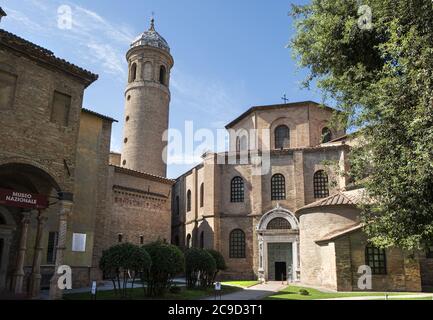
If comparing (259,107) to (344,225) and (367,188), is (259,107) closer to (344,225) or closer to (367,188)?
(344,225)

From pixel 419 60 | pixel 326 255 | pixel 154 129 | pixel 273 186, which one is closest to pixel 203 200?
pixel 273 186

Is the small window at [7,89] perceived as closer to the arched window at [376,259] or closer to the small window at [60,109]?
the small window at [60,109]

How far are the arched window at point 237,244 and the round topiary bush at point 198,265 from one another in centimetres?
1008

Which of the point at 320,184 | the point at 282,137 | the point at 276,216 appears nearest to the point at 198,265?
the point at 276,216

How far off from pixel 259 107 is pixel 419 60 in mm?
25264

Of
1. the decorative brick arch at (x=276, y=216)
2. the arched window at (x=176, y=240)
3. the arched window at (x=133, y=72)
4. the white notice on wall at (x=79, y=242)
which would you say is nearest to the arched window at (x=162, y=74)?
the arched window at (x=133, y=72)

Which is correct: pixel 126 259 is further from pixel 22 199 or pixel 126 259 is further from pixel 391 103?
pixel 391 103

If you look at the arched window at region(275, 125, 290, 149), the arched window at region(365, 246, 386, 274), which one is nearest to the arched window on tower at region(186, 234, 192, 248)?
the arched window at region(275, 125, 290, 149)

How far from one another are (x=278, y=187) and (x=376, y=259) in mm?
11572

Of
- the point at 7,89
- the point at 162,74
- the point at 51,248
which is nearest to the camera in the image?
the point at 7,89

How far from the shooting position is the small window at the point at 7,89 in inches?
532

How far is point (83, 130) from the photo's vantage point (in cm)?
2200

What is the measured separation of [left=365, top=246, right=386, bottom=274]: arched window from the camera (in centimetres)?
2186

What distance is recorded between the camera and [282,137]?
35219 mm
